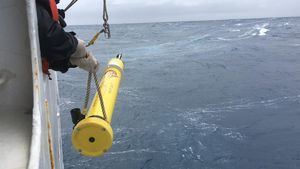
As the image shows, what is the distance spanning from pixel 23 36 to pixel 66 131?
12.3m

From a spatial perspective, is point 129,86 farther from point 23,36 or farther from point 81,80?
point 23,36

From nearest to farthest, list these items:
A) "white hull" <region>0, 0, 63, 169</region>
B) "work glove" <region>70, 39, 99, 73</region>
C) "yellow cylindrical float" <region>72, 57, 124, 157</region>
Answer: "white hull" <region>0, 0, 63, 169</region> → "work glove" <region>70, 39, 99, 73</region> → "yellow cylindrical float" <region>72, 57, 124, 157</region>

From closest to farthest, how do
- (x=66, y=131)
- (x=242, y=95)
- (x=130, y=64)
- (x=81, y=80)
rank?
(x=66, y=131)
(x=242, y=95)
(x=81, y=80)
(x=130, y=64)

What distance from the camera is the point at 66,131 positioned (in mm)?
13859

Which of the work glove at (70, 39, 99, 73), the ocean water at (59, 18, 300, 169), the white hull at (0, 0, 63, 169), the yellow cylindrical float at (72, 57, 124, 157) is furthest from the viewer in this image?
the ocean water at (59, 18, 300, 169)

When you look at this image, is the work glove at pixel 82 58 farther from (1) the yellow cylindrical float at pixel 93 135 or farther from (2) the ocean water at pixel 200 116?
(2) the ocean water at pixel 200 116

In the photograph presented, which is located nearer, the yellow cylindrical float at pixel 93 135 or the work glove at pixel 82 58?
the work glove at pixel 82 58

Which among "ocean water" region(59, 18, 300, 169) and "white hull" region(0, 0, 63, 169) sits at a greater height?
"white hull" region(0, 0, 63, 169)

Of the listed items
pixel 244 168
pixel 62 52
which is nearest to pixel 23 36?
pixel 62 52

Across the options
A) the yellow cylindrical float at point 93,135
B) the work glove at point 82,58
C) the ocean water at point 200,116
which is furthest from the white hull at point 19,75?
the ocean water at point 200,116

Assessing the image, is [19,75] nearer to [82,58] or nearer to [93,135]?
[82,58]

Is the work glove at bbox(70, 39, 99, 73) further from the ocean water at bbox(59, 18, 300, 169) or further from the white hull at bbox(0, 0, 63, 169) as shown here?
the ocean water at bbox(59, 18, 300, 169)

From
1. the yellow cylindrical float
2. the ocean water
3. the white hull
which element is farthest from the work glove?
the ocean water

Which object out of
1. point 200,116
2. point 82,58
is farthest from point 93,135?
point 200,116
